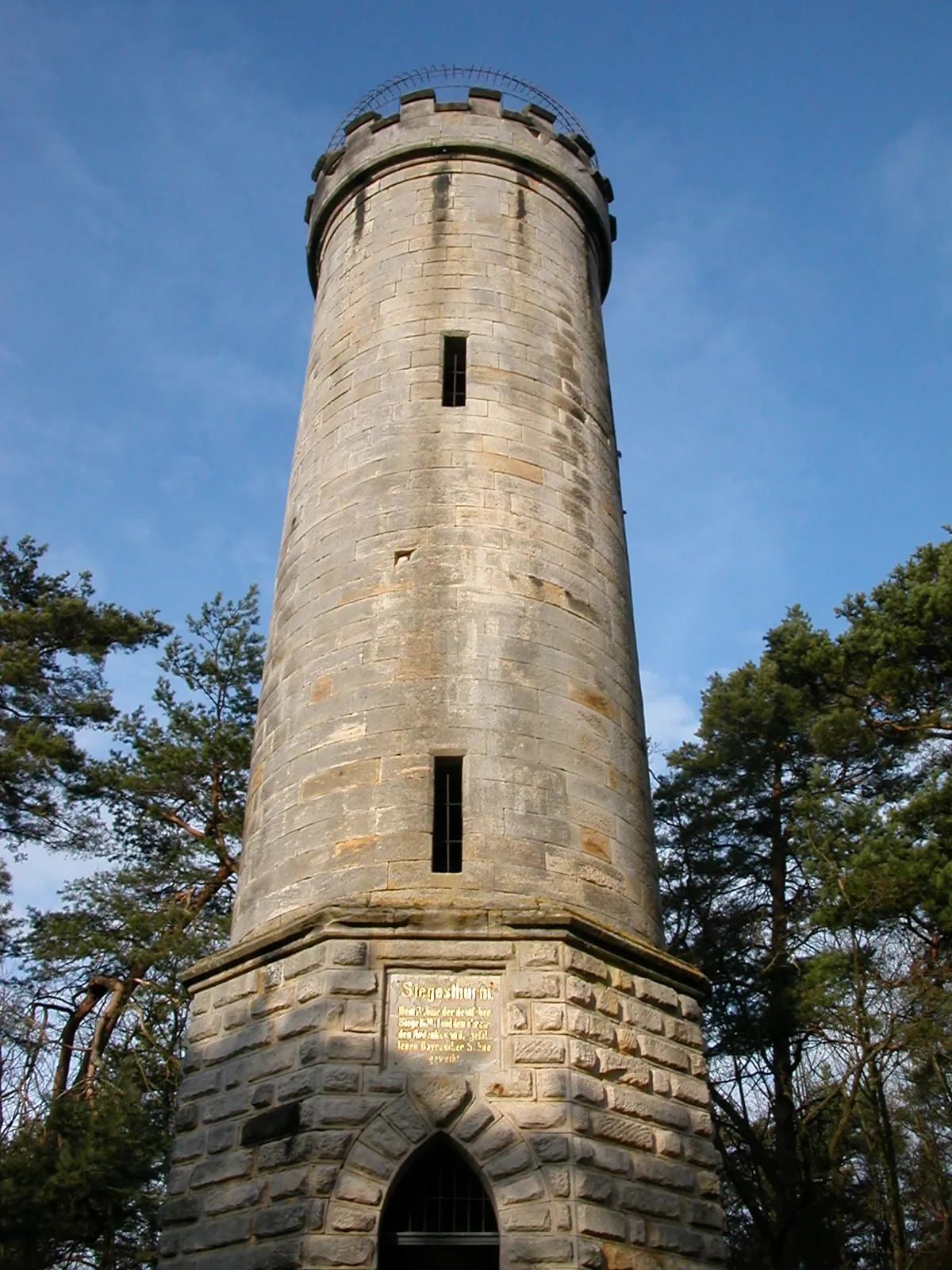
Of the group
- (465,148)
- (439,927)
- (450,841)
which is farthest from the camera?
(465,148)

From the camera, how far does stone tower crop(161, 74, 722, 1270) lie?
242 inches

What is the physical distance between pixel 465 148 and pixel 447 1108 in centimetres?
813

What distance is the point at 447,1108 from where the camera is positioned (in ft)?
20.1

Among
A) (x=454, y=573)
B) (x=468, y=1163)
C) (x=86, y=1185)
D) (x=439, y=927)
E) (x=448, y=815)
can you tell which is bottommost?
(x=468, y=1163)

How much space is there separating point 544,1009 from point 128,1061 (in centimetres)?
973

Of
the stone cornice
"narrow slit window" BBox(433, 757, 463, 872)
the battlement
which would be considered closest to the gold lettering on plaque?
the stone cornice

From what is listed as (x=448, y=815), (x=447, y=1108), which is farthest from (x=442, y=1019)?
(x=448, y=815)

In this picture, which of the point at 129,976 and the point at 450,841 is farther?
the point at 129,976

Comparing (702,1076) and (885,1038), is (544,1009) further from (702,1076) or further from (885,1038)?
(885,1038)

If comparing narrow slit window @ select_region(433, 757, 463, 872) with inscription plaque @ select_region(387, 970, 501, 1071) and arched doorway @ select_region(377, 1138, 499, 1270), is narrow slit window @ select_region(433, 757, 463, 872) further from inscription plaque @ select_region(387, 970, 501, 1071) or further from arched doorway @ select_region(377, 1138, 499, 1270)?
arched doorway @ select_region(377, 1138, 499, 1270)

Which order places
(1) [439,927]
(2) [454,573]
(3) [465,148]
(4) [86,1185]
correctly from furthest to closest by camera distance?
(4) [86,1185]
(3) [465,148]
(2) [454,573]
(1) [439,927]

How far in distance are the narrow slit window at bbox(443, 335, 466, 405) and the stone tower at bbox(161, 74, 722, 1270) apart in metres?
0.02

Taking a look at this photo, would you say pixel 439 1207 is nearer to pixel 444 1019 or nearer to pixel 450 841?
pixel 444 1019

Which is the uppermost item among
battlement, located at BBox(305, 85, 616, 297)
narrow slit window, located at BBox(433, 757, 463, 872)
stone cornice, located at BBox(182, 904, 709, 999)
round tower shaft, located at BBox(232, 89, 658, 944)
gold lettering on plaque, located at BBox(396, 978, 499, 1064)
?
battlement, located at BBox(305, 85, 616, 297)
